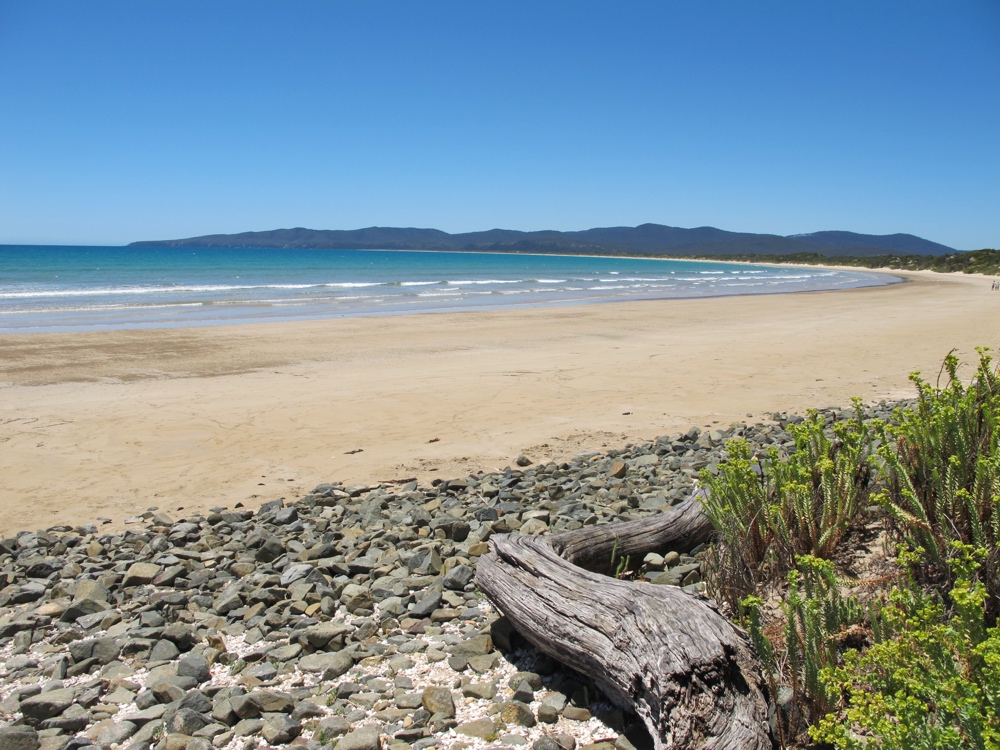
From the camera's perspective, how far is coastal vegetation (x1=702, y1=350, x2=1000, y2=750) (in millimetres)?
2061

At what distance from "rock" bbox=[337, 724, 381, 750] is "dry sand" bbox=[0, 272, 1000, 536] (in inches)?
143

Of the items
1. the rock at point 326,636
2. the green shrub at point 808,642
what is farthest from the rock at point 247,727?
the green shrub at point 808,642

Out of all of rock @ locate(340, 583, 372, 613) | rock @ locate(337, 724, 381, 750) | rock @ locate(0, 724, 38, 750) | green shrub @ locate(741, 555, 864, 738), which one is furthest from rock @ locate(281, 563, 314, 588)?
green shrub @ locate(741, 555, 864, 738)

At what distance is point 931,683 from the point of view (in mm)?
2059

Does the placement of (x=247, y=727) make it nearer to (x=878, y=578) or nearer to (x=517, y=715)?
(x=517, y=715)

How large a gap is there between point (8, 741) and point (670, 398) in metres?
7.81

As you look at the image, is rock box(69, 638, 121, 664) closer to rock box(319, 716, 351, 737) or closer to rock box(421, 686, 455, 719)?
rock box(319, 716, 351, 737)

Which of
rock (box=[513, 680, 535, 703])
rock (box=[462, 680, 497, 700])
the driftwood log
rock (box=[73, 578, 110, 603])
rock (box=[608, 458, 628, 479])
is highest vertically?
the driftwood log

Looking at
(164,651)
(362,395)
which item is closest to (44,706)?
(164,651)

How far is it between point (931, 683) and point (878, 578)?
1140 millimetres

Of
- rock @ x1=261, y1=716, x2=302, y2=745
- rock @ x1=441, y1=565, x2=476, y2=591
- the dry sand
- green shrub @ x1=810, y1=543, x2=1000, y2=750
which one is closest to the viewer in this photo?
green shrub @ x1=810, y1=543, x2=1000, y2=750

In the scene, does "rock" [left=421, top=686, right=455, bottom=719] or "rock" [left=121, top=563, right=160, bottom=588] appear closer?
"rock" [left=421, top=686, right=455, bottom=719]

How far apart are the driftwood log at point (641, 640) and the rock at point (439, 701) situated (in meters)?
0.46

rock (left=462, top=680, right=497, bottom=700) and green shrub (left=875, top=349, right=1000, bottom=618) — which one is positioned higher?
green shrub (left=875, top=349, right=1000, bottom=618)
